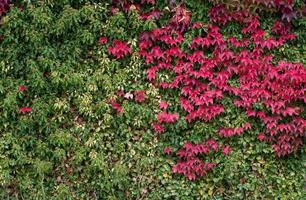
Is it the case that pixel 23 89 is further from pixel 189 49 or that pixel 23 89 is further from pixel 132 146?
pixel 189 49

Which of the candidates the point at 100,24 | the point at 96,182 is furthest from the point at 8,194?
the point at 100,24

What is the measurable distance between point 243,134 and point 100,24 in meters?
2.13

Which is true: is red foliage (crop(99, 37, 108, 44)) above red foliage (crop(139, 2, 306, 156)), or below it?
above

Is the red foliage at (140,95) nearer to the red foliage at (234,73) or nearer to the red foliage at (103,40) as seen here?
the red foliage at (234,73)

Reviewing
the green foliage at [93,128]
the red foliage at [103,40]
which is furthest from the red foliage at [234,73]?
the red foliage at [103,40]

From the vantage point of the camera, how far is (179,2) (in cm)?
529

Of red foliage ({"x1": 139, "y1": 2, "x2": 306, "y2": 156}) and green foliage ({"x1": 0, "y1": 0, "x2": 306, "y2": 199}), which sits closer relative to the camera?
red foliage ({"x1": 139, "y1": 2, "x2": 306, "y2": 156})

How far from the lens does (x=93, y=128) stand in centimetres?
544

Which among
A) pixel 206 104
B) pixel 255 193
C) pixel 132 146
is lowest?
pixel 255 193

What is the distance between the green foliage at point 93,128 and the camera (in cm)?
531

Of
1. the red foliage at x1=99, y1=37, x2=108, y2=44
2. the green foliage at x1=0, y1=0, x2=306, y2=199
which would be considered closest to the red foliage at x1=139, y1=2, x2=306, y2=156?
the green foliage at x1=0, y1=0, x2=306, y2=199

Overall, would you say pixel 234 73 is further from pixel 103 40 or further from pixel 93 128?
pixel 93 128

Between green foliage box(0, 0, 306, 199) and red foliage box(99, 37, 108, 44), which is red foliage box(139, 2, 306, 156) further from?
red foliage box(99, 37, 108, 44)

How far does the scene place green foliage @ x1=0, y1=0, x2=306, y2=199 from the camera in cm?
531
